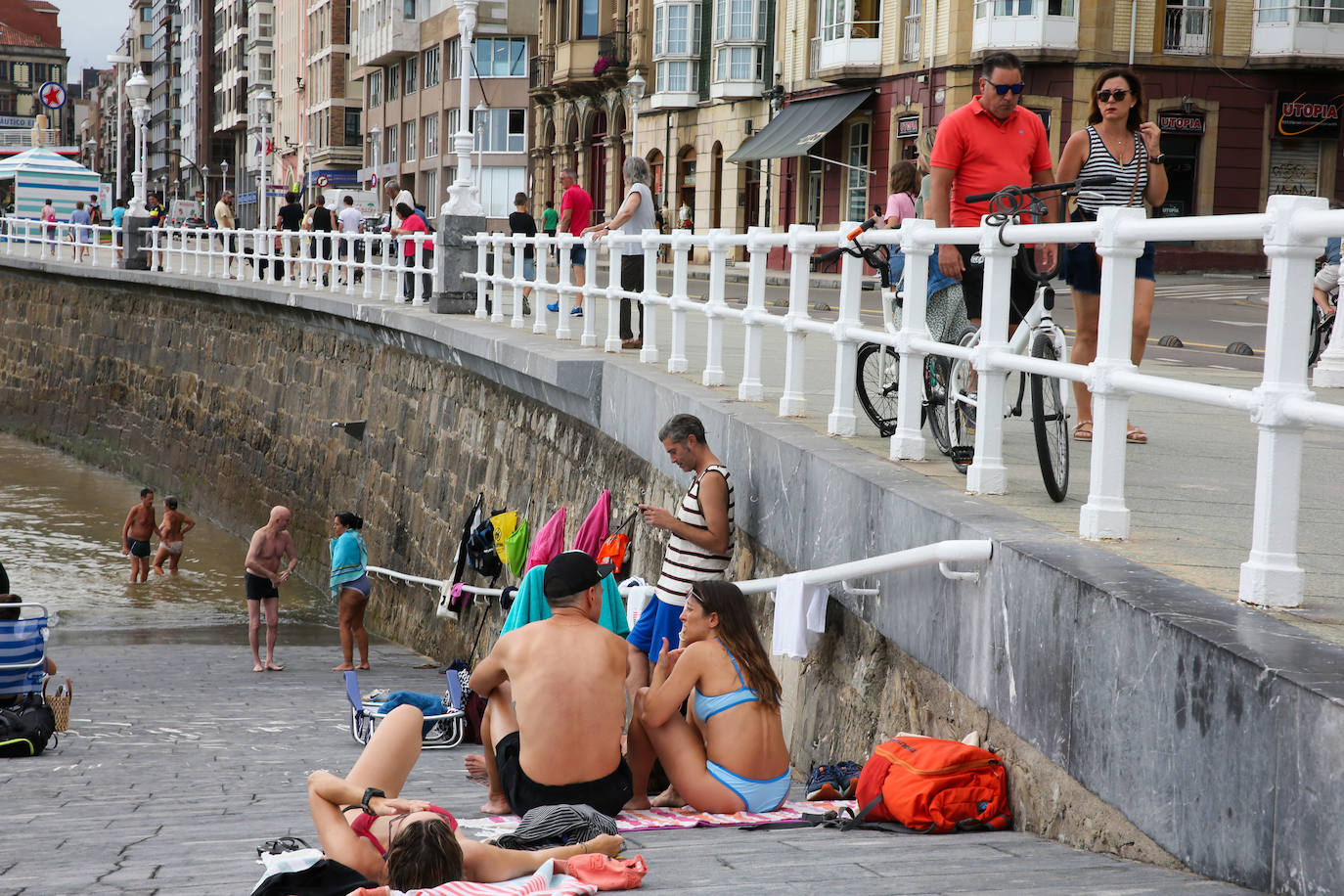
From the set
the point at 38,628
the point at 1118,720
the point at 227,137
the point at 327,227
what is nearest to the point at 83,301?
the point at 327,227

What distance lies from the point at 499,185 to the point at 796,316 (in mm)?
47221

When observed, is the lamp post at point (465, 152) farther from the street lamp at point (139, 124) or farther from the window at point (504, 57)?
the window at point (504, 57)

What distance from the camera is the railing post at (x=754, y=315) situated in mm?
7914

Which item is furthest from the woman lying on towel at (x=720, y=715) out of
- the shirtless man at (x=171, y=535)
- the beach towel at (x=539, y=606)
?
the shirtless man at (x=171, y=535)

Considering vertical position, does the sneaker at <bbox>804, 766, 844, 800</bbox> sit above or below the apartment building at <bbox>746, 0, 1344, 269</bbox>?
below

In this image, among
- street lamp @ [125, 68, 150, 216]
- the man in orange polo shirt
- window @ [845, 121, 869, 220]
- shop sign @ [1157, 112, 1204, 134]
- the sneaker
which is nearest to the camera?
the sneaker

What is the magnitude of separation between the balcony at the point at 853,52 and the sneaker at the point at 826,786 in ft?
99.4

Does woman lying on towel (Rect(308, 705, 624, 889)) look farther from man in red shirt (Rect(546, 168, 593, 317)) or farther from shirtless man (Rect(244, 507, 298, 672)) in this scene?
man in red shirt (Rect(546, 168, 593, 317))

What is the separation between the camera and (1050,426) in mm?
5406

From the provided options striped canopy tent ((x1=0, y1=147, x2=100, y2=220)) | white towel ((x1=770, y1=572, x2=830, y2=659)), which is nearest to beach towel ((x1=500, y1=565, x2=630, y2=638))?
white towel ((x1=770, y1=572, x2=830, y2=659))

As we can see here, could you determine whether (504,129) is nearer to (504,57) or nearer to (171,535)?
(504,57)

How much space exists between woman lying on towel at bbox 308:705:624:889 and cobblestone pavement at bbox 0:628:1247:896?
275 mm

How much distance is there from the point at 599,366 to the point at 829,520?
191 inches

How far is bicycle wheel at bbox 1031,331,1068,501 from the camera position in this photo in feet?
17.5
